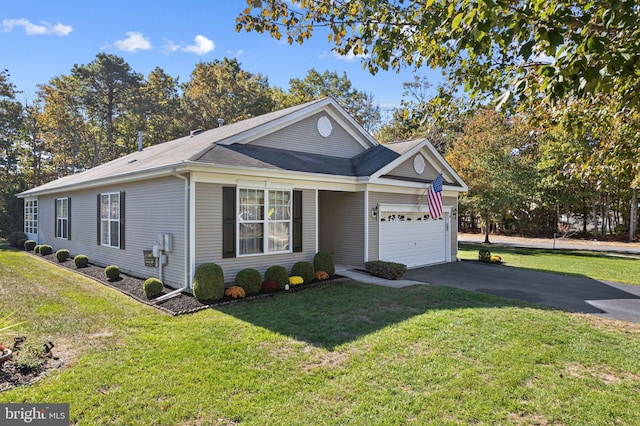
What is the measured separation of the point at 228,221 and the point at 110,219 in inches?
217

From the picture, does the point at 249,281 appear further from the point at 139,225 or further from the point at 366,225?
the point at 366,225

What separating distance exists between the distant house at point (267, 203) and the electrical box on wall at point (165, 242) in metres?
0.04

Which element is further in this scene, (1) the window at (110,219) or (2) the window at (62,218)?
(2) the window at (62,218)

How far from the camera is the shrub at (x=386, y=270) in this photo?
35.2ft

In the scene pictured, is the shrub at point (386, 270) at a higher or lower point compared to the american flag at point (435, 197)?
lower

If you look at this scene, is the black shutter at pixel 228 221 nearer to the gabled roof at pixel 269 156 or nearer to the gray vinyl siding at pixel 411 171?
the gabled roof at pixel 269 156

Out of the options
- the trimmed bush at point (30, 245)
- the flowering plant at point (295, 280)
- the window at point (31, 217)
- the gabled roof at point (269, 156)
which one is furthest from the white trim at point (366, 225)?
the window at point (31, 217)

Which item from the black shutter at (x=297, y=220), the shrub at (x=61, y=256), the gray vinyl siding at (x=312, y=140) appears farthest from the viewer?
the shrub at (x=61, y=256)

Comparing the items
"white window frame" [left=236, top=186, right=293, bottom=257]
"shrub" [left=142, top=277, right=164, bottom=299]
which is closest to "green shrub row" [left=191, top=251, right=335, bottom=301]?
"white window frame" [left=236, top=186, right=293, bottom=257]

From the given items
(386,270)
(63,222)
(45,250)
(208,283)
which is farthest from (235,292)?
(45,250)

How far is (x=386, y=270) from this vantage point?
35.4 feet

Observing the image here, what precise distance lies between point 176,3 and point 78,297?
23.9 feet

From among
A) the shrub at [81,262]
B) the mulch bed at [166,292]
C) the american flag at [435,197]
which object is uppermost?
the american flag at [435,197]

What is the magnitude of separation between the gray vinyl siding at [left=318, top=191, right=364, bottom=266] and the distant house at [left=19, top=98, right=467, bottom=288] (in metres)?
0.04
